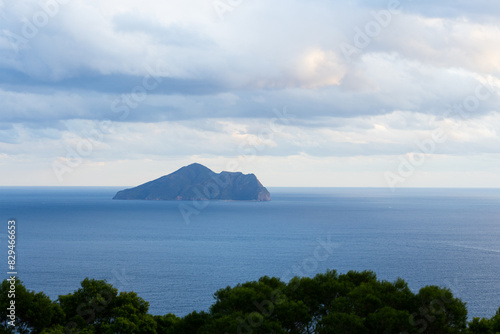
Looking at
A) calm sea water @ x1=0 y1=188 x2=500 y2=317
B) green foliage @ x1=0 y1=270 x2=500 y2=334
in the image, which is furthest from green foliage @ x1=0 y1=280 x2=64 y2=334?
calm sea water @ x1=0 y1=188 x2=500 y2=317

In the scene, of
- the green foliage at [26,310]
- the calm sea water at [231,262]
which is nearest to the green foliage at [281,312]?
the green foliage at [26,310]

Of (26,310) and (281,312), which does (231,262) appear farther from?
(281,312)

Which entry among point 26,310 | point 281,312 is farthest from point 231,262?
point 281,312

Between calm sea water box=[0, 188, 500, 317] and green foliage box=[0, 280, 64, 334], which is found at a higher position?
green foliage box=[0, 280, 64, 334]

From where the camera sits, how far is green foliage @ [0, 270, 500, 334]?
1736 inches

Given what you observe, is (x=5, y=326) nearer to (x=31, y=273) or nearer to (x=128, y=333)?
(x=128, y=333)

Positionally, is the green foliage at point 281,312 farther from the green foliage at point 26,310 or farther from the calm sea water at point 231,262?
the calm sea water at point 231,262

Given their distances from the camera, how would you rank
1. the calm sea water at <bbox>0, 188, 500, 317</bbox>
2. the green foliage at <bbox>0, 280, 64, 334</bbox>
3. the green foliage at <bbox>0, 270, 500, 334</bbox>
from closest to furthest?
the green foliage at <bbox>0, 270, 500, 334</bbox> → the green foliage at <bbox>0, 280, 64, 334</bbox> → the calm sea water at <bbox>0, 188, 500, 317</bbox>

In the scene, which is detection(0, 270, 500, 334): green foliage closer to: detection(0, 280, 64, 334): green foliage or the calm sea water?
detection(0, 280, 64, 334): green foliage

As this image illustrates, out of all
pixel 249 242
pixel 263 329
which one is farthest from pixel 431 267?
pixel 263 329

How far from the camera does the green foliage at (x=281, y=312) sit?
44094 millimetres

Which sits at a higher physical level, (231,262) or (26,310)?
(26,310)

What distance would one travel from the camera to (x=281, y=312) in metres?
46.6

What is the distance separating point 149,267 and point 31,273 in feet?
95.5
